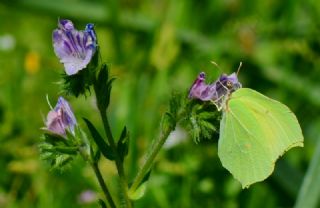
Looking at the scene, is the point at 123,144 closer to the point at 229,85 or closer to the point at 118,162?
the point at 118,162

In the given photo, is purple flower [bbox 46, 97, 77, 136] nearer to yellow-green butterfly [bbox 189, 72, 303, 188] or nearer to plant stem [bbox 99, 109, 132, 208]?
plant stem [bbox 99, 109, 132, 208]

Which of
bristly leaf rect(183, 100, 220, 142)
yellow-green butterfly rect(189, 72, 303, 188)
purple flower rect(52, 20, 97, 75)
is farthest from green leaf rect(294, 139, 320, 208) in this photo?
purple flower rect(52, 20, 97, 75)

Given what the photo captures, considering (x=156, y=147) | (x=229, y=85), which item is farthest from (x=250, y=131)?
(x=156, y=147)

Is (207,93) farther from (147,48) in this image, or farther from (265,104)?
(147,48)

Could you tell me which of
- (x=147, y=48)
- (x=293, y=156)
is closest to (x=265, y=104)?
(x=293, y=156)

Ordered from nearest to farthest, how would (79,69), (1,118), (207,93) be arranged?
1. (79,69)
2. (207,93)
3. (1,118)

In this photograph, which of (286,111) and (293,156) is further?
(293,156)

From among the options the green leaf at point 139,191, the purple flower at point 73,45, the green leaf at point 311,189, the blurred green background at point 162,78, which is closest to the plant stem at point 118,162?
the green leaf at point 139,191
